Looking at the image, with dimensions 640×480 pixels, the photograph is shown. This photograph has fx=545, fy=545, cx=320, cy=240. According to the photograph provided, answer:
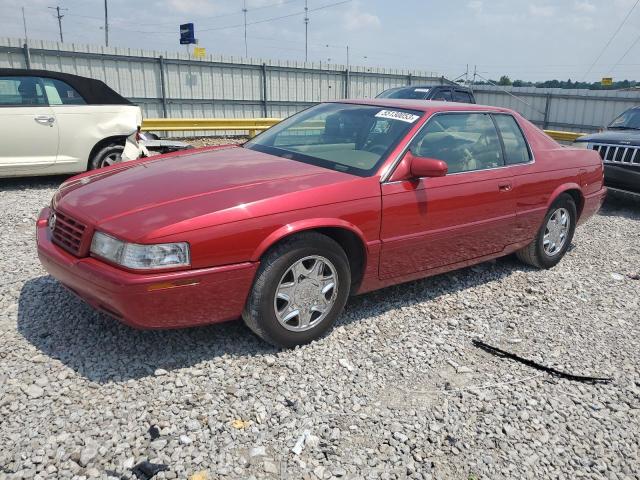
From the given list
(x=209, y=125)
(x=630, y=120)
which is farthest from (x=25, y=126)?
(x=630, y=120)

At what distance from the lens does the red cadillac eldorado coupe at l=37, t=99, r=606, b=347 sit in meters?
3.00

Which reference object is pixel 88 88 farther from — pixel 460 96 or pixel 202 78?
pixel 202 78

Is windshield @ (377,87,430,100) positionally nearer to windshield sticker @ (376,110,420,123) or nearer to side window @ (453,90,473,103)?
side window @ (453,90,473,103)

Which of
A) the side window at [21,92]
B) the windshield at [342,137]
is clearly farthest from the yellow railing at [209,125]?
the windshield at [342,137]

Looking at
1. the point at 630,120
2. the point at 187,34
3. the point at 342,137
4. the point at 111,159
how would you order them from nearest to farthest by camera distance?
the point at 342,137, the point at 111,159, the point at 630,120, the point at 187,34

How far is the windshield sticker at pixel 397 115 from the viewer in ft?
13.6

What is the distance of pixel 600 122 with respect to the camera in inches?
722

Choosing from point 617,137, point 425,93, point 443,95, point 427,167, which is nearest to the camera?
point 427,167

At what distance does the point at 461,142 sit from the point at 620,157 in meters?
4.79

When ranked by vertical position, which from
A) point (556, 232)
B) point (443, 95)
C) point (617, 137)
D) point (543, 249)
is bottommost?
point (543, 249)

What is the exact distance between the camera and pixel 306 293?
11.5 ft

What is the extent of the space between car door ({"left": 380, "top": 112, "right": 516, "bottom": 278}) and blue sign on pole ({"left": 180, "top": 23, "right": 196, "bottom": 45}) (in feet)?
68.3

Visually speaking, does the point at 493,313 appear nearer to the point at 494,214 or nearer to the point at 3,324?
the point at 494,214

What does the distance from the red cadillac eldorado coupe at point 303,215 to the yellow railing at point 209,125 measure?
28.0 feet
